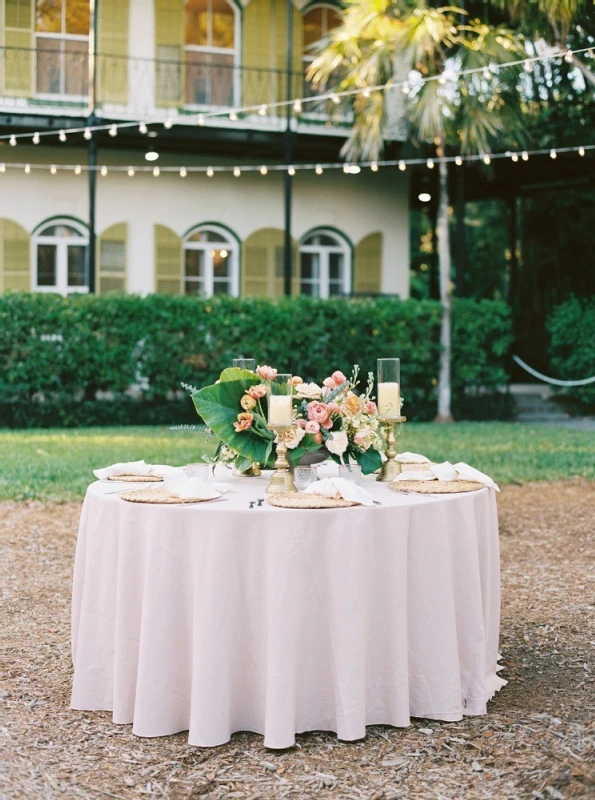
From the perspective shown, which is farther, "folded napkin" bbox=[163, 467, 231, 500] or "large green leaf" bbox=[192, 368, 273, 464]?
"large green leaf" bbox=[192, 368, 273, 464]

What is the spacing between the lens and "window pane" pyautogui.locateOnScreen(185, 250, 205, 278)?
16047mm

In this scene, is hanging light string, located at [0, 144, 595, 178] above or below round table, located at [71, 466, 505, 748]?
above

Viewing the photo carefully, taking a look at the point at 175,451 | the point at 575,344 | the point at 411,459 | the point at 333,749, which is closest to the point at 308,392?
the point at 411,459

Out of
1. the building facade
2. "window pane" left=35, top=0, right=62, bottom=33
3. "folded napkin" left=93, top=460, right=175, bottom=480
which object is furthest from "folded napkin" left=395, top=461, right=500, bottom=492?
"window pane" left=35, top=0, right=62, bottom=33

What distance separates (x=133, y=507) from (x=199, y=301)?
10.3 meters

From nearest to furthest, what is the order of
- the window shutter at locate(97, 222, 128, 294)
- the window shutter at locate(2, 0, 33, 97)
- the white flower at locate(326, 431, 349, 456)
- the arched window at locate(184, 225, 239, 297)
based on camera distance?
the white flower at locate(326, 431, 349, 456) → the window shutter at locate(2, 0, 33, 97) → the window shutter at locate(97, 222, 128, 294) → the arched window at locate(184, 225, 239, 297)

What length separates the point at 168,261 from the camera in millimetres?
15789

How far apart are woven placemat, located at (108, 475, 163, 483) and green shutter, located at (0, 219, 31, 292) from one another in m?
11.7

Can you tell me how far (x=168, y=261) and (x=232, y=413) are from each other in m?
12.3

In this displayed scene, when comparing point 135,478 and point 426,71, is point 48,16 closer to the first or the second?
point 426,71

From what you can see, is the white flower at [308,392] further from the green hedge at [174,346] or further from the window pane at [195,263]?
the window pane at [195,263]

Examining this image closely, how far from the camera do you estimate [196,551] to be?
10.5 feet

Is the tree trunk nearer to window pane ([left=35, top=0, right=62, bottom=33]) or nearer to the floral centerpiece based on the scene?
window pane ([left=35, top=0, right=62, bottom=33])

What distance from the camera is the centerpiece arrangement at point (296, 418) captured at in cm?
368
